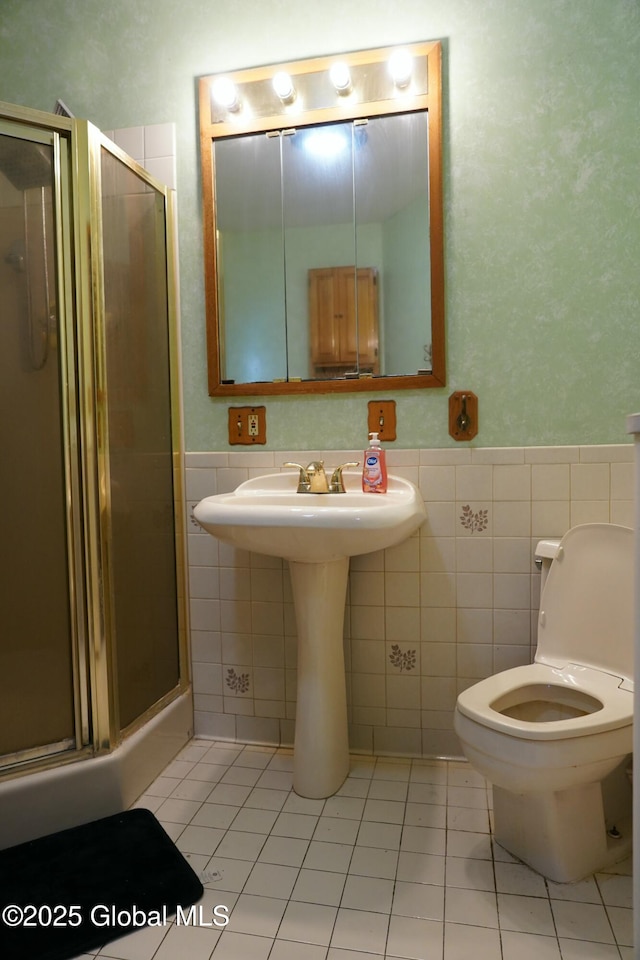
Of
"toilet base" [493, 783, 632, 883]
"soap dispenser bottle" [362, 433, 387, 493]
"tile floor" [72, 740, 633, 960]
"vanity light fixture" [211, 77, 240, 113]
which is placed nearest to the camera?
"tile floor" [72, 740, 633, 960]

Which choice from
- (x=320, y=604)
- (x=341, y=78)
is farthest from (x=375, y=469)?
(x=341, y=78)

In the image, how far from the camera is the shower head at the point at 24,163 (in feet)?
4.66

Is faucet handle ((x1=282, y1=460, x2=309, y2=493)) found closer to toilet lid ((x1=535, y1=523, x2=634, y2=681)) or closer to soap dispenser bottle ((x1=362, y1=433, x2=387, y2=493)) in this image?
soap dispenser bottle ((x1=362, y1=433, x2=387, y2=493))

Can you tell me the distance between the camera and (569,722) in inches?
47.5

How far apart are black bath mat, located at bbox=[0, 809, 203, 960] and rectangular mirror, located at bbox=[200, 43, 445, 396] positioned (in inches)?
49.5

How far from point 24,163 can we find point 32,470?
0.75 metres

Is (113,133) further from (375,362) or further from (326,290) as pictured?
(375,362)

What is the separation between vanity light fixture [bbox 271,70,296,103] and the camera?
177 centimetres

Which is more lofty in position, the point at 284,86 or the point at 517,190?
the point at 284,86

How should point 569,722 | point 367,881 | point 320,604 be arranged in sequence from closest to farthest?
point 569,722, point 367,881, point 320,604

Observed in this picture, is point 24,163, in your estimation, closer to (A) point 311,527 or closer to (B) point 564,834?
(A) point 311,527

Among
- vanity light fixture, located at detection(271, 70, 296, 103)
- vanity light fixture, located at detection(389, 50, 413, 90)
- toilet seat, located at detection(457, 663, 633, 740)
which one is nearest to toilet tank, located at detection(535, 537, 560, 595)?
toilet seat, located at detection(457, 663, 633, 740)

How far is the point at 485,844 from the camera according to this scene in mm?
1432

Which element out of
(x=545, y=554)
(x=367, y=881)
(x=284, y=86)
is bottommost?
(x=367, y=881)
